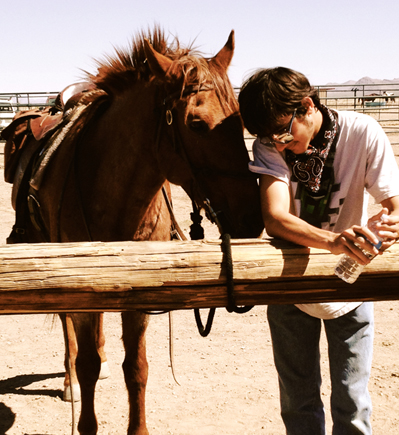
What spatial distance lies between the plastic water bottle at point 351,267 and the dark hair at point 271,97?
1.61 ft

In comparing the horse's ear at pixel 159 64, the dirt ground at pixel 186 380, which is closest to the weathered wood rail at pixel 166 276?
the horse's ear at pixel 159 64

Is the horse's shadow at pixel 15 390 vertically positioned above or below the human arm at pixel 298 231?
below

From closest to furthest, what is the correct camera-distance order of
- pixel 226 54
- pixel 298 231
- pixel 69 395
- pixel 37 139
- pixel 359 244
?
pixel 359 244 → pixel 298 231 → pixel 226 54 → pixel 37 139 → pixel 69 395

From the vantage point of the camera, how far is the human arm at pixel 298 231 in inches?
58.3

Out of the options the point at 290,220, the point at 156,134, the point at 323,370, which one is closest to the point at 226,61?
the point at 156,134

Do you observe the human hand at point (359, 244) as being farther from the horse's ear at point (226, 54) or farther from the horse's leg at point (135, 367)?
the horse's leg at point (135, 367)

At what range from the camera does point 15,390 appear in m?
3.63

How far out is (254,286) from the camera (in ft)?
5.20

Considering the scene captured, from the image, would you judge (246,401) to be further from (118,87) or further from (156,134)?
(118,87)

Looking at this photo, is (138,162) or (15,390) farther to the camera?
(15,390)

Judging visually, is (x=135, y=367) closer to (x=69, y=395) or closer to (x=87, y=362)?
(x=87, y=362)

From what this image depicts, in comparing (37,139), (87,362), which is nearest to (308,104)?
(87,362)

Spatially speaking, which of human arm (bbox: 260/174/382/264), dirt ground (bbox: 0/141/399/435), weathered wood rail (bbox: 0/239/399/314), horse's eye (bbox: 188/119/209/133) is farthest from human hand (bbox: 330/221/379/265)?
dirt ground (bbox: 0/141/399/435)

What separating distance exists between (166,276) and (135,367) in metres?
1.63
